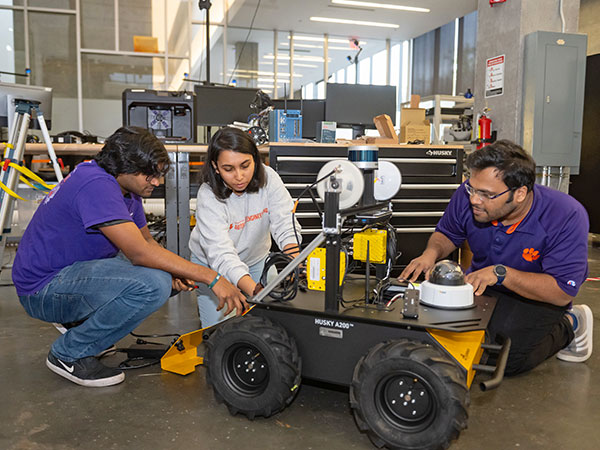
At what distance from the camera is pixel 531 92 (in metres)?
3.87

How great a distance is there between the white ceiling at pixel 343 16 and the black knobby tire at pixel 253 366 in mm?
7187

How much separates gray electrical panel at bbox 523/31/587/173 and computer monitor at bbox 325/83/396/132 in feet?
3.20

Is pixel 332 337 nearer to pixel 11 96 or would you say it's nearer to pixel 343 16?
pixel 11 96

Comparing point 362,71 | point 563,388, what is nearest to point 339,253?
point 563,388

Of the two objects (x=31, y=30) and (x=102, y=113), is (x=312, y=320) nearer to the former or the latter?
(x=102, y=113)

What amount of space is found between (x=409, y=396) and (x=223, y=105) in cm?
296

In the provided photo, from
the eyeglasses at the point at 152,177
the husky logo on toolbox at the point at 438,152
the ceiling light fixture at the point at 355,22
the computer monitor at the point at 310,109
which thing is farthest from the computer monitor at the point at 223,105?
the ceiling light fixture at the point at 355,22

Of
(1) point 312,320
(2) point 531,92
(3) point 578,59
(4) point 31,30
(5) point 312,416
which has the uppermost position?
(4) point 31,30

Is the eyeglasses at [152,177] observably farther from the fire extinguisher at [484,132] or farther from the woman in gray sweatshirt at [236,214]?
the fire extinguisher at [484,132]

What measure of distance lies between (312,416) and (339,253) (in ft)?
1.77

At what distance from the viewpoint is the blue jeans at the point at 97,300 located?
5.93 ft

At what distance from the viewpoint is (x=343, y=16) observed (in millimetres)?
8594

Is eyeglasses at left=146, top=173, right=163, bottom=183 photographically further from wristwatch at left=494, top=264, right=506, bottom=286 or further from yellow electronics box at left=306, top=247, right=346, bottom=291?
wristwatch at left=494, top=264, right=506, bottom=286

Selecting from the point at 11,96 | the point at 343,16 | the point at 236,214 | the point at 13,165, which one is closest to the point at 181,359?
the point at 236,214
